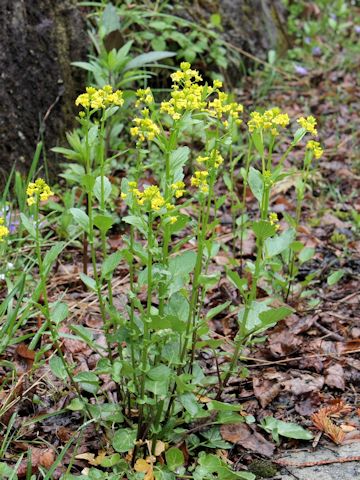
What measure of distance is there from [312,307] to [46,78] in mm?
1938

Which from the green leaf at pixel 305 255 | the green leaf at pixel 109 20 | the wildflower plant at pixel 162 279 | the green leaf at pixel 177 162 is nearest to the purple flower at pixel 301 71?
the green leaf at pixel 109 20

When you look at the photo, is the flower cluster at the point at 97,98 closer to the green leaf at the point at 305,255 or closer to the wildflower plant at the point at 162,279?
the wildflower plant at the point at 162,279

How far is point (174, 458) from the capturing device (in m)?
1.77

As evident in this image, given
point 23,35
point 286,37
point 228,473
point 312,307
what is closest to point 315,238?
point 312,307

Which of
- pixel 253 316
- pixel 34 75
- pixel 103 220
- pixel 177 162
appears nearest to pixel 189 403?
pixel 253 316

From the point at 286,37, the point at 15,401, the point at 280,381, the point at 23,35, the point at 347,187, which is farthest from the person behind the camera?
the point at 286,37

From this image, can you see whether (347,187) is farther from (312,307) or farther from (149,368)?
(149,368)

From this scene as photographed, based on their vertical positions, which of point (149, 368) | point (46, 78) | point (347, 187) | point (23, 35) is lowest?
point (347, 187)

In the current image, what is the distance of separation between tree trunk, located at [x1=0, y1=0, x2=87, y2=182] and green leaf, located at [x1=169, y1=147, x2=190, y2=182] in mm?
1659

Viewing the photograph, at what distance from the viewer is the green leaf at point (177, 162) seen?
1.70 metres

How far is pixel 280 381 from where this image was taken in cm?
218

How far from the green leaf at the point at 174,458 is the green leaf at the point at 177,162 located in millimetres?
760

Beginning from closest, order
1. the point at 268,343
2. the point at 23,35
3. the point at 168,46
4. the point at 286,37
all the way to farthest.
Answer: the point at 268,343 < the point at 23,35 < the point at 168,46 < the point at 286,37

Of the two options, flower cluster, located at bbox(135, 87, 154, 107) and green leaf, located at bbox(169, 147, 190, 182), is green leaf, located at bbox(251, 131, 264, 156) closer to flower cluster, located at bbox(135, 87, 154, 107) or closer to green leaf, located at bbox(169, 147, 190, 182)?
green leaf, located at bbox(169, 147, 190, 182)
